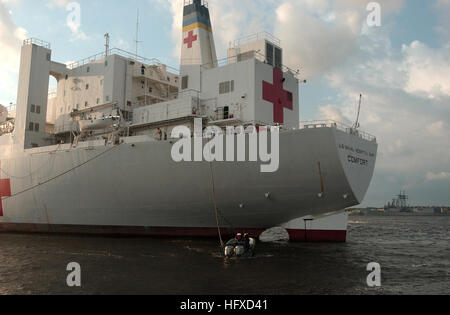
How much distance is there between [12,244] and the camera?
1747 centimetres

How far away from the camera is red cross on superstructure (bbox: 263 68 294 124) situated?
57.2 ft

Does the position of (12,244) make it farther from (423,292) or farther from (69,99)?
(423,292)

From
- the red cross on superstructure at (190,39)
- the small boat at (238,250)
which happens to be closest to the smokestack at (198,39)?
the red cross on superstructure at (190,39)

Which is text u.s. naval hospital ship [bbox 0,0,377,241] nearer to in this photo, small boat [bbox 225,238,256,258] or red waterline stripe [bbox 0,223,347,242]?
red waterline stripe [bbox 0,223,347,242]

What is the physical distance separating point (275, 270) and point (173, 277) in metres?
3.10

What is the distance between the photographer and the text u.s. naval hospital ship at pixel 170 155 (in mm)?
14594

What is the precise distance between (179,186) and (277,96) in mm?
6342

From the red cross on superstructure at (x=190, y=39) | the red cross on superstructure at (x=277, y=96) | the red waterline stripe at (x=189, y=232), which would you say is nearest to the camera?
the red waterline stripe at (x=189, y=232)

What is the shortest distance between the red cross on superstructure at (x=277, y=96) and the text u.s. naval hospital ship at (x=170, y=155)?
0.05 m

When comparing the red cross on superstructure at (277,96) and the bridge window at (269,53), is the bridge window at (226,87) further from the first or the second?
the bridge window at (269,53)

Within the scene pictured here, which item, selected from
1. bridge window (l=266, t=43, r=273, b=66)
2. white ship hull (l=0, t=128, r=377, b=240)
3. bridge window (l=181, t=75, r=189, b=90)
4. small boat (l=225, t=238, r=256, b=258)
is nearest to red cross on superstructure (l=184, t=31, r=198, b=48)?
bridge window (l=181, t=75, r=189, b=90)

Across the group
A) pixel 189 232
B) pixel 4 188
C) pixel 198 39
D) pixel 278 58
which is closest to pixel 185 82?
pixel 198 39

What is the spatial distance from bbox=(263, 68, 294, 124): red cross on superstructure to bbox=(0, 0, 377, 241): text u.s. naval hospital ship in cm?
5

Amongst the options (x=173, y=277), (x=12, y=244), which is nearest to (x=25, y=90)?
(x=12, y=244)
